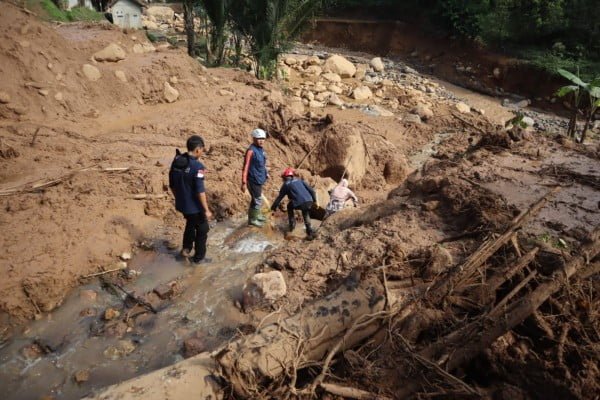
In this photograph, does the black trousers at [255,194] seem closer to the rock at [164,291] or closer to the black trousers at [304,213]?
the black trousers at [304,213]

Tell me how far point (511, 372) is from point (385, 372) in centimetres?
94

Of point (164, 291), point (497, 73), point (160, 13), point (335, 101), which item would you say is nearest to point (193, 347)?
point (164, 291)

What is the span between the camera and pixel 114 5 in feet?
71.1

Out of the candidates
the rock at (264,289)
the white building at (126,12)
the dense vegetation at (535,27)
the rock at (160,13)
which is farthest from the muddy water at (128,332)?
the rock at (160,13)

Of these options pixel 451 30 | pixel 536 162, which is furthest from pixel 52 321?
pixel 451 30

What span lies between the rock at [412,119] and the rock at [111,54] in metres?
8.51

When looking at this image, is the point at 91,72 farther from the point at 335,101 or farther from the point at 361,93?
the point at 361,93

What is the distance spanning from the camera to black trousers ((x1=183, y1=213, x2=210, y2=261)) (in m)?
5.76

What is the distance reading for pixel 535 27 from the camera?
19.3 m

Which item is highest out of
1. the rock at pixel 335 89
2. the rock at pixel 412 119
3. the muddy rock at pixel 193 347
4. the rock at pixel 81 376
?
the rock at pixel 335 89

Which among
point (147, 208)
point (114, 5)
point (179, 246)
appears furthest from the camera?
point (114, 5)

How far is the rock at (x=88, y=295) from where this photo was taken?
5359 millimetres

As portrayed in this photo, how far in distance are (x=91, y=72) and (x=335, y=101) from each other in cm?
808

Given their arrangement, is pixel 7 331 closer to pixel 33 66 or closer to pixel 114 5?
pixel 33 66
